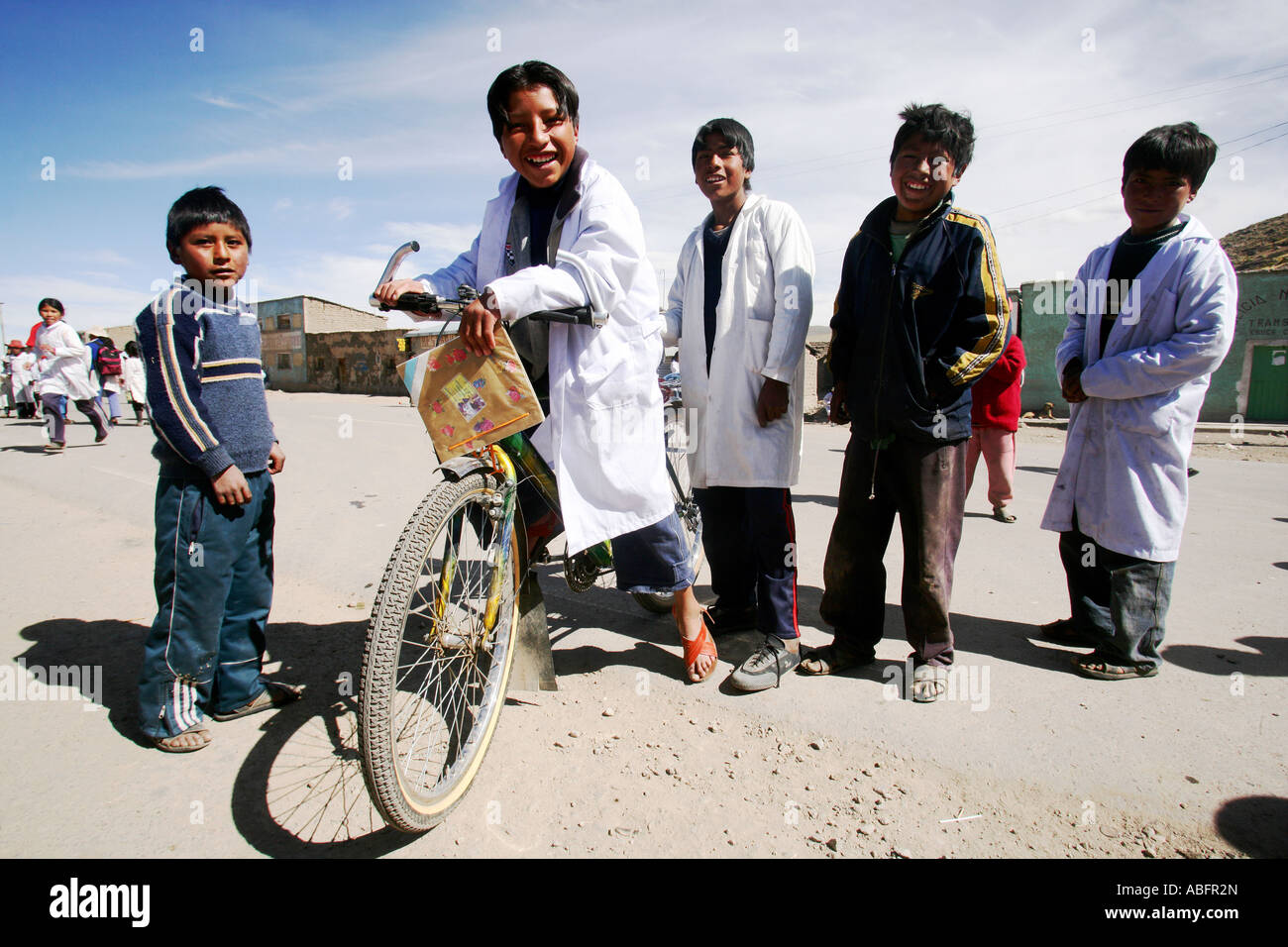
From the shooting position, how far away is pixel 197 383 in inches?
97.2

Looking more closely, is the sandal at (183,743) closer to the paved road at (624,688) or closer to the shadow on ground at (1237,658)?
the paved road at (624,688)

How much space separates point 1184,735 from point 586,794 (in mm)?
2132

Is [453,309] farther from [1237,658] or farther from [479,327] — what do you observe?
[1237,658]

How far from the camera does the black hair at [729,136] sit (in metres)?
3.04

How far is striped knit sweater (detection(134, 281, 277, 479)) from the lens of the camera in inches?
94.5

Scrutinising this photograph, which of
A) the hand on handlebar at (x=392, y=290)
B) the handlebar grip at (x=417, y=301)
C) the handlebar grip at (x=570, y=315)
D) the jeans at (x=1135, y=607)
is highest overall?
the hand on handlebar at (x=392, y=290)

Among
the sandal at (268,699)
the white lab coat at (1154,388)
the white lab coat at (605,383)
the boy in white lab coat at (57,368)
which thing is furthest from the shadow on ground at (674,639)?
the boy in white lab coat at (57,368)

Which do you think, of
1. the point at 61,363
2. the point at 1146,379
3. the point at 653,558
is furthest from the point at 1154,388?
the point at 61,363

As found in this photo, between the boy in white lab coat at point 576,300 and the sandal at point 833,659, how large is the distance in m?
0.98

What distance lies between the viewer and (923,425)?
2.73 metres

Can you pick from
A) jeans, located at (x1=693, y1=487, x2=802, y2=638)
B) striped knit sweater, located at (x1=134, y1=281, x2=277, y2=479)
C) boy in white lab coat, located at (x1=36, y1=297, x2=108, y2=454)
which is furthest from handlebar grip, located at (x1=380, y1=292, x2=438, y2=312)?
boy in white lab coat, located at (x1=36, y1=297, x2=108, y2=454)

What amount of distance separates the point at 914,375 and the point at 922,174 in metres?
0.76
